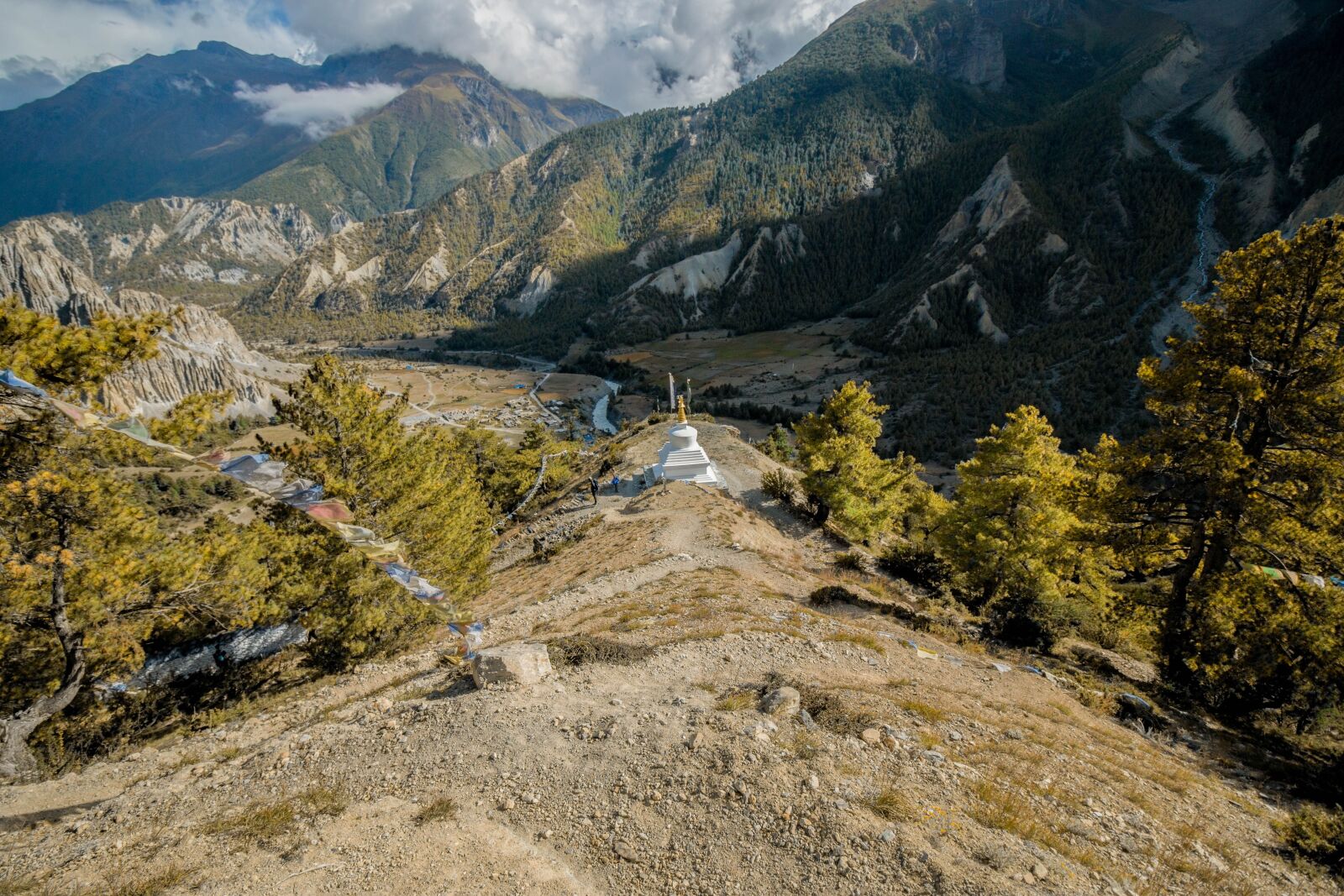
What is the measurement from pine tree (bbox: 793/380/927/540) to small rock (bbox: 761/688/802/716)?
56.8ft

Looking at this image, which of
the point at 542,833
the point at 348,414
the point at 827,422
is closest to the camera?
the point at 542,833

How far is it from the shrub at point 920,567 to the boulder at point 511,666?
16093mm

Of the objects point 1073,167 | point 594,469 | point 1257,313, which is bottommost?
point 594,469

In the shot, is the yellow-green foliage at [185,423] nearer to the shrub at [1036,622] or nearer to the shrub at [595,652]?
the shrub at [595,652]

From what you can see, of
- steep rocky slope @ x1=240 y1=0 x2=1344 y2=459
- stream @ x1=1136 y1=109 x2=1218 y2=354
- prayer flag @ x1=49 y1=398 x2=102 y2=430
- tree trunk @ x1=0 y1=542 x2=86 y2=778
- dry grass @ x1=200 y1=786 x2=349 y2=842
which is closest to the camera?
dry grass @ x1=200 y1=786 x2=349 y2=842

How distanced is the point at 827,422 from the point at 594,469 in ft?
67.6

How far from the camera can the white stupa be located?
101 ft

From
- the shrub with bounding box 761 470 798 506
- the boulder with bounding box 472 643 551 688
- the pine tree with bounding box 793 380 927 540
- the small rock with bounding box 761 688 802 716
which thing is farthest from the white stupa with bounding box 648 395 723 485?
the small rock with bounding box 761 688 802 716

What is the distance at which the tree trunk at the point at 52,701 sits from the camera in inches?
390

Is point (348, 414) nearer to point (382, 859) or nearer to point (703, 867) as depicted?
point (382, 859)

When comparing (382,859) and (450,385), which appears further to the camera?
(450,385)

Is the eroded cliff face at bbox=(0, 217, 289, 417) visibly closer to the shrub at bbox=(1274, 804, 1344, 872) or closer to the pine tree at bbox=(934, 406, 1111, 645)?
the pine tree at bbox=(934, 406, 1111, 645)

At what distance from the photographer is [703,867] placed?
20.4ft

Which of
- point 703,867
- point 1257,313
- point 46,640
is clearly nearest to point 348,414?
point 46,640
